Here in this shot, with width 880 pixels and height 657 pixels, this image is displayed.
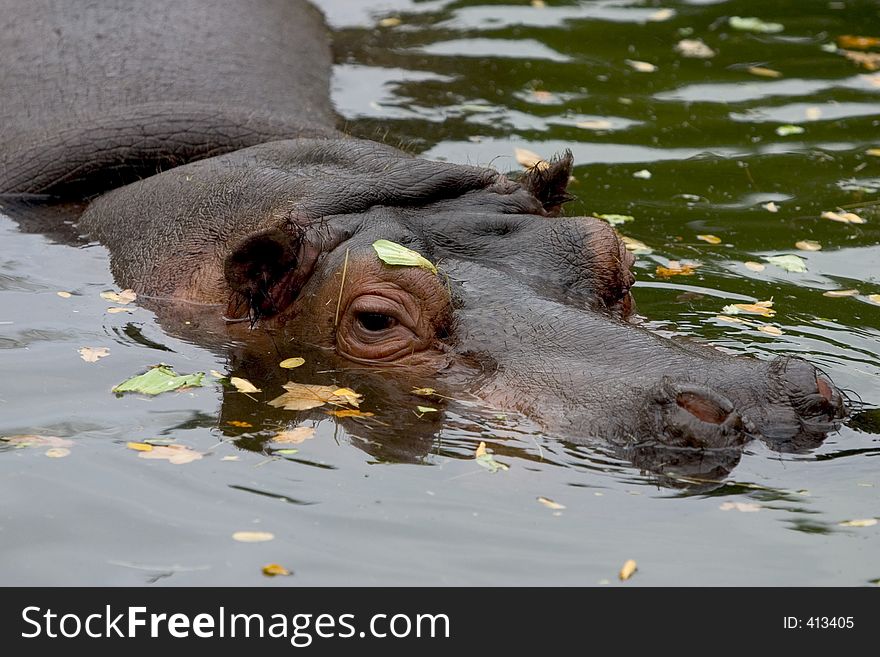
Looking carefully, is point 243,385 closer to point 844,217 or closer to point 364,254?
point 364,254

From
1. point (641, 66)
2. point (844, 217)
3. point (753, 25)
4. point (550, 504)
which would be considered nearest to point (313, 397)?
point (550, 504)

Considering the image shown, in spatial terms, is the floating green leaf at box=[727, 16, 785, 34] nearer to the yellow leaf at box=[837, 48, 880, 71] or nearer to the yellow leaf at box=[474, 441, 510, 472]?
the yellow leaf at box=[837, 48, 880, 71]

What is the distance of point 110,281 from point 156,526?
294 cm

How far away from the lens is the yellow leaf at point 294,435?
21.2 feet

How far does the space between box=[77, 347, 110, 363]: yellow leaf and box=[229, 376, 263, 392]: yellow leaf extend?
763 millimetres

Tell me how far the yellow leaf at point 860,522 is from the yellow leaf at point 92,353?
377cm

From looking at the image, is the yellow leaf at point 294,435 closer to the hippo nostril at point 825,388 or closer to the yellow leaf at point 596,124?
the hippo nostril at point 825,388

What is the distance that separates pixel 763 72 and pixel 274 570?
31.0ft

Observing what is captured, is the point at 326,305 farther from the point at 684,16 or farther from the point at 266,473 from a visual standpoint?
the point at 684,16

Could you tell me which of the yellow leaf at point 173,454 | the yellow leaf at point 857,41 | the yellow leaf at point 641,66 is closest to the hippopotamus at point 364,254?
the yellow leaf at point 173,454

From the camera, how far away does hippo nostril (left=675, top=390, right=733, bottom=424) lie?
5840 mm

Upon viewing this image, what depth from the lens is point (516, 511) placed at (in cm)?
585

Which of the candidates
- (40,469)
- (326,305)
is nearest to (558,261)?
(326,305)
